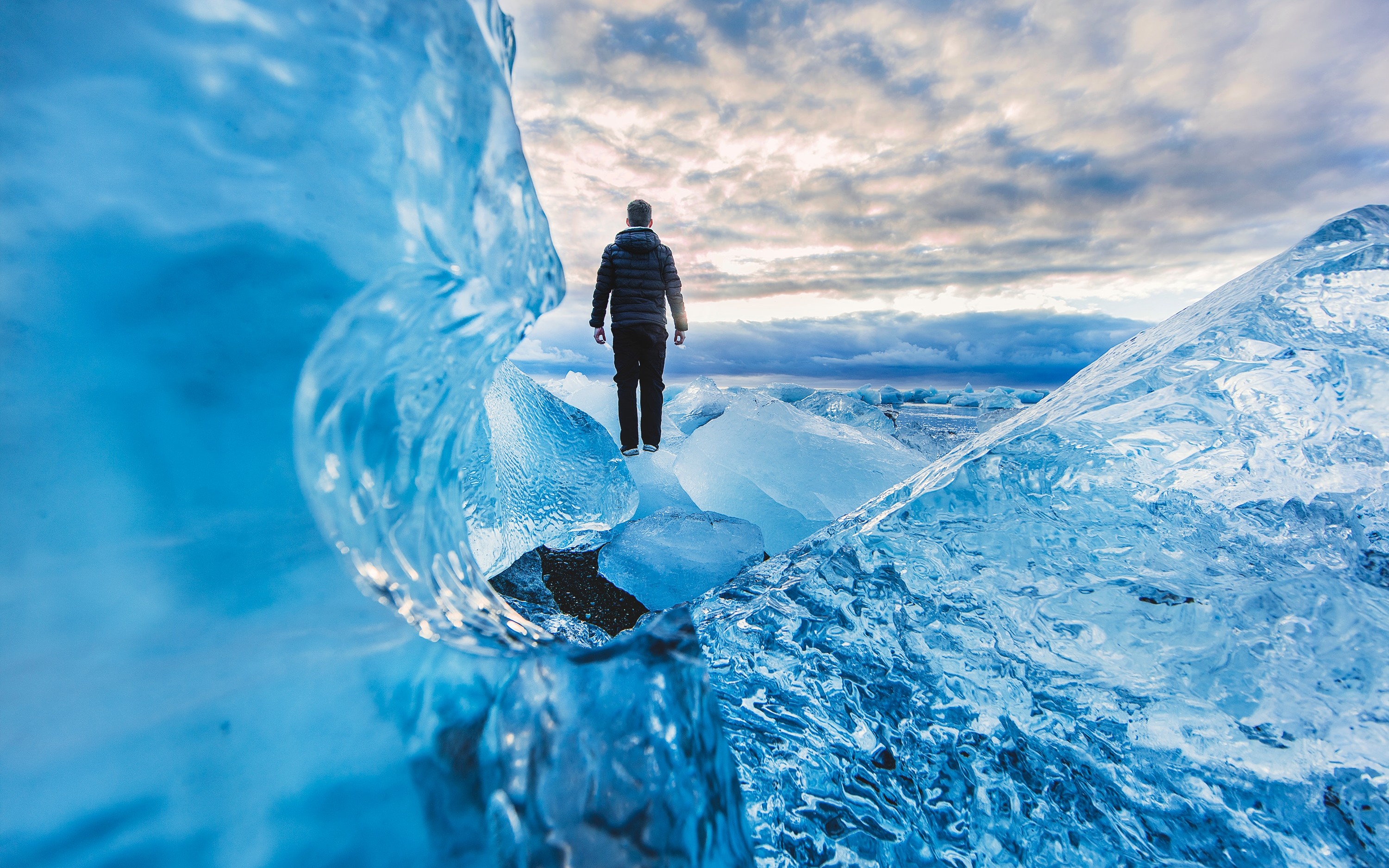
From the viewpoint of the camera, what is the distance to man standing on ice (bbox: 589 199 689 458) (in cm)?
371

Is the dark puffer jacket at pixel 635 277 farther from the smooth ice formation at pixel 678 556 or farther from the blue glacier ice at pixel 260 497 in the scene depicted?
the blue glacier ice at pixel 260 497

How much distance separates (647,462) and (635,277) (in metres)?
1.33

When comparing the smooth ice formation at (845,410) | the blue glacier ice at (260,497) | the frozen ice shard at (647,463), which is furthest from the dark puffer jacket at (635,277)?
the blue glacier ice at (260,497)

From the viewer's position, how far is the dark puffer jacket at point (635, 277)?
3705 millimetres

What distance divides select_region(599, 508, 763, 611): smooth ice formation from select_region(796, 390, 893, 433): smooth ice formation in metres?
2.88

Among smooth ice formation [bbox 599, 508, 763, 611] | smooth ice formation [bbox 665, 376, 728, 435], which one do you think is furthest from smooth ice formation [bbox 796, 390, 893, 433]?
smooth ice formation [bbox 599, 508, 763, 611]

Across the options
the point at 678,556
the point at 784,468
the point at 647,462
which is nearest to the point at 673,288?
the point at 647,462

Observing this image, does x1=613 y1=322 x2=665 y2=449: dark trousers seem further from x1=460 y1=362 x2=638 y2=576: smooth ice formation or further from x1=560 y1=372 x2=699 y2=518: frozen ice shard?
x1=460 y1=362 x2=638 y2=576: smooth ice formation

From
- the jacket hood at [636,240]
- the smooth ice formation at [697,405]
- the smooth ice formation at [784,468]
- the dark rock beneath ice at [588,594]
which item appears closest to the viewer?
the dark rock beneath ice at [588,594]

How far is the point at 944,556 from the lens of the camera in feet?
3.09

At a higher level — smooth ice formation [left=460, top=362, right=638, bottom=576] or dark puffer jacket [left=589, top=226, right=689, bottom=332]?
dark puffer jacket [left=589, top=226, right=689, bottom=332]

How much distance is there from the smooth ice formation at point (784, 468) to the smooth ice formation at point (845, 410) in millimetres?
1927

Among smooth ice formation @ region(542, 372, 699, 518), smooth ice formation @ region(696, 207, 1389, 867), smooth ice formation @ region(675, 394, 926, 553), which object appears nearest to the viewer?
smooth ice formation @ region(696, 207, 1389, 867)

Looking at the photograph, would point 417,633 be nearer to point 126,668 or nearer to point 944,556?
point 126,668
